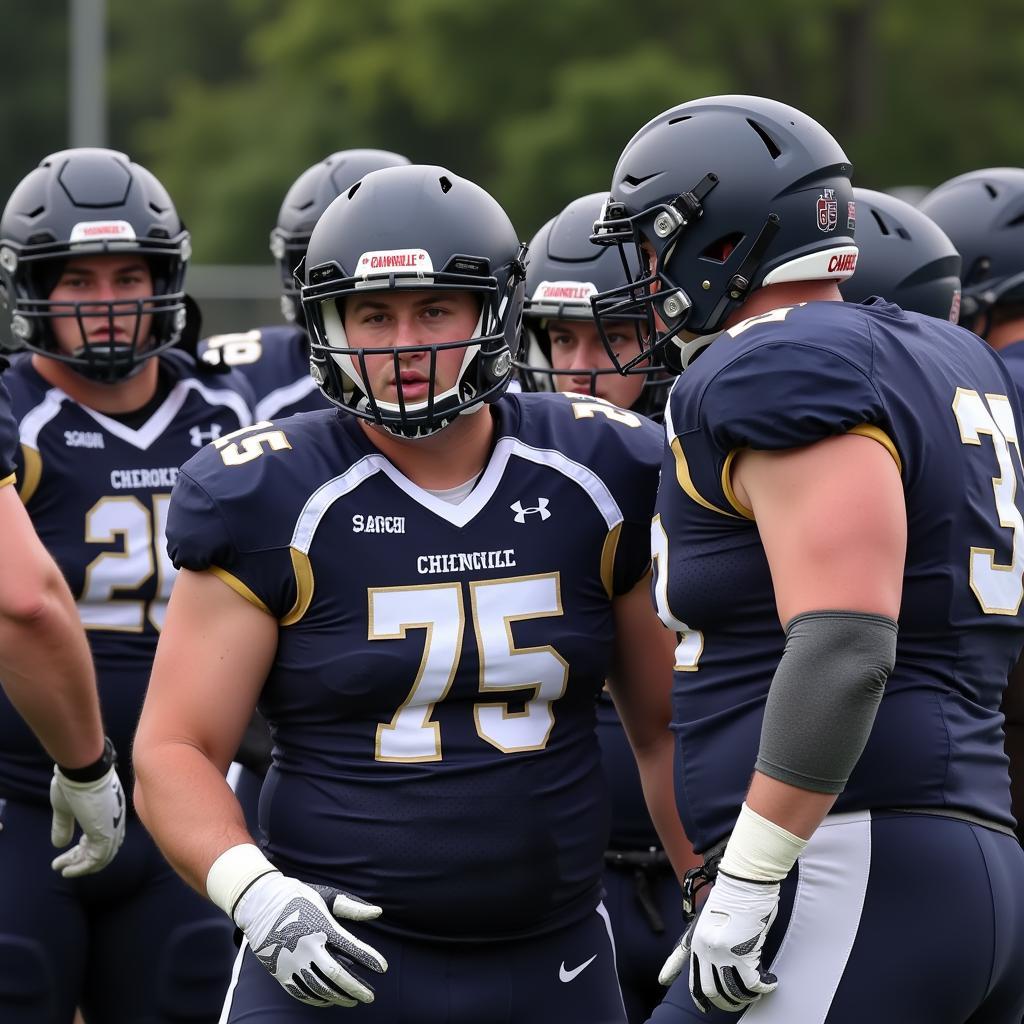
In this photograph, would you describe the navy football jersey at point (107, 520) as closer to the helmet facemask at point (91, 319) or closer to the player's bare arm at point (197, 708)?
the helmet facemask at point (91, 319)

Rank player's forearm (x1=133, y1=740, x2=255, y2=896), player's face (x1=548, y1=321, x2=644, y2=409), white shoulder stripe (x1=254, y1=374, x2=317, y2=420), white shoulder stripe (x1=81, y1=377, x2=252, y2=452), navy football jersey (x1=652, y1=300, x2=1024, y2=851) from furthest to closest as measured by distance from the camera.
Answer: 1. white shoulder stripe (x1=254, y1=374, x2=317, y2=420)
2. white shoulder stripe (x1=81, y1=377, x2=252, y2=452)
3. player's face (x1=548, y1=321, x2=644, y2=409)
4. player's forearm (x1=133, y1=740, x2=255, y2=896)
5. navy football jersey (x1=652, y1=300, x2=1024, y2=851)

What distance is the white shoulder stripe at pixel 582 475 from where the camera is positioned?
310 centimetres

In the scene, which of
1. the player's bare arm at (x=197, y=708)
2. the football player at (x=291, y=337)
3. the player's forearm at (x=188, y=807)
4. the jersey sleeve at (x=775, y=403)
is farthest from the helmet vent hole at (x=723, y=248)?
the football player at (x=291, y=337)

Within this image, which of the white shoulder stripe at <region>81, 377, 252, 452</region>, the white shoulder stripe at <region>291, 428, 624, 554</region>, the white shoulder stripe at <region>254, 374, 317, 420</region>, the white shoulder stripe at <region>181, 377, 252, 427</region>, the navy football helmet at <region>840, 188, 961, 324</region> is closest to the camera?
the white shoulder stripe at <region>291, 428, 624, 554</region>

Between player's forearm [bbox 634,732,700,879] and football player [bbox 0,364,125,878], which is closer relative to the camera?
player's forearm [bbox 634,732,700,879]

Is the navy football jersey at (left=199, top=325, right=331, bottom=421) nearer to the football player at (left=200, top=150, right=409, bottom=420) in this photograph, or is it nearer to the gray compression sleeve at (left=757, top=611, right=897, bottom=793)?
the football player at (left=200, top=150, right=409, bottom=420)

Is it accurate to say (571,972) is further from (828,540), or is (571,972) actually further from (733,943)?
(828,540)

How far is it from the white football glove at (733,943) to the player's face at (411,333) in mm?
1002

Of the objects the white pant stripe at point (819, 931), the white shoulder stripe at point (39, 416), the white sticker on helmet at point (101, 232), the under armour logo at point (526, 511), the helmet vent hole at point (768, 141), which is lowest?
the white pant stripe at point (819, 931)

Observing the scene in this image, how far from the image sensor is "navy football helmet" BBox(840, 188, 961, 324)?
3795 millimetres

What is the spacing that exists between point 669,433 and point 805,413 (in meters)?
0.29

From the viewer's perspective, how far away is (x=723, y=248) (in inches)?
115

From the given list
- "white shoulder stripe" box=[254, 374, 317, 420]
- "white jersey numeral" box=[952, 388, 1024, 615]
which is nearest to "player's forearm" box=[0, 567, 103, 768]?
"white shoulder stripe" box=[254, 374, 317, 420]

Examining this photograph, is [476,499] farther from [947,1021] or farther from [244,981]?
[947,1021]
